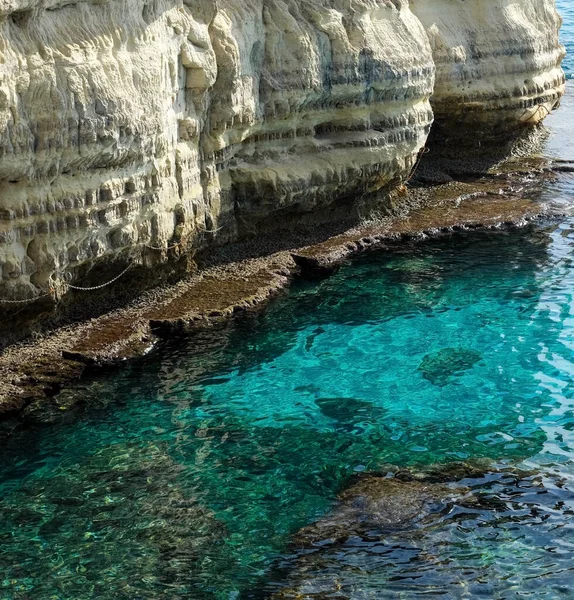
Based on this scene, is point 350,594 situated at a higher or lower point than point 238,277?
lower

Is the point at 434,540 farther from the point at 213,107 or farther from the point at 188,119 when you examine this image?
the point at 213,107

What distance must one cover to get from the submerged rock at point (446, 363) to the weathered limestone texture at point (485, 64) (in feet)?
19.2

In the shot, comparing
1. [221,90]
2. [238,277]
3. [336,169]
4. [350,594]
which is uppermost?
[221,90]

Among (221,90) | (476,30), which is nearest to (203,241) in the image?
(221,90)

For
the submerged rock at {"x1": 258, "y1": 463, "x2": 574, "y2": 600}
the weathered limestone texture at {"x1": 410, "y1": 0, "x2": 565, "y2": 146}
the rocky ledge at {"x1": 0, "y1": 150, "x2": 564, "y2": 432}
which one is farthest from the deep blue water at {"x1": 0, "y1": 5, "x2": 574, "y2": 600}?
the weathered limestone texture at {"x1": 410, "y1": 0, "x2": 565, "y2": 146}

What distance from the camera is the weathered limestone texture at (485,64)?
15555 millimetres

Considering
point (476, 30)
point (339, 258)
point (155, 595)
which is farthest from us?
point (476, 30)

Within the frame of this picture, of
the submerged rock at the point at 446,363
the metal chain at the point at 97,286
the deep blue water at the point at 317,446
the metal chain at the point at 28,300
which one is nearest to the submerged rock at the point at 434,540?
the deep blue water at the point at 317,446

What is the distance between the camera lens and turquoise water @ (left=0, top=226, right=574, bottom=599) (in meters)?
7.47

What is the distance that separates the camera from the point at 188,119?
36.8 ft

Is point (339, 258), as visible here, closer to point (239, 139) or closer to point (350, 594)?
point (239, 139)

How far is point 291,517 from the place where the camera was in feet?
26.6

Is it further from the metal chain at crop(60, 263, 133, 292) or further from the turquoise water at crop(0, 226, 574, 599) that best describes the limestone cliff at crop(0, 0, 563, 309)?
the turquoise water at crop(0, 226, 574, 599)

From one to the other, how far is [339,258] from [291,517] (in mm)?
5487
